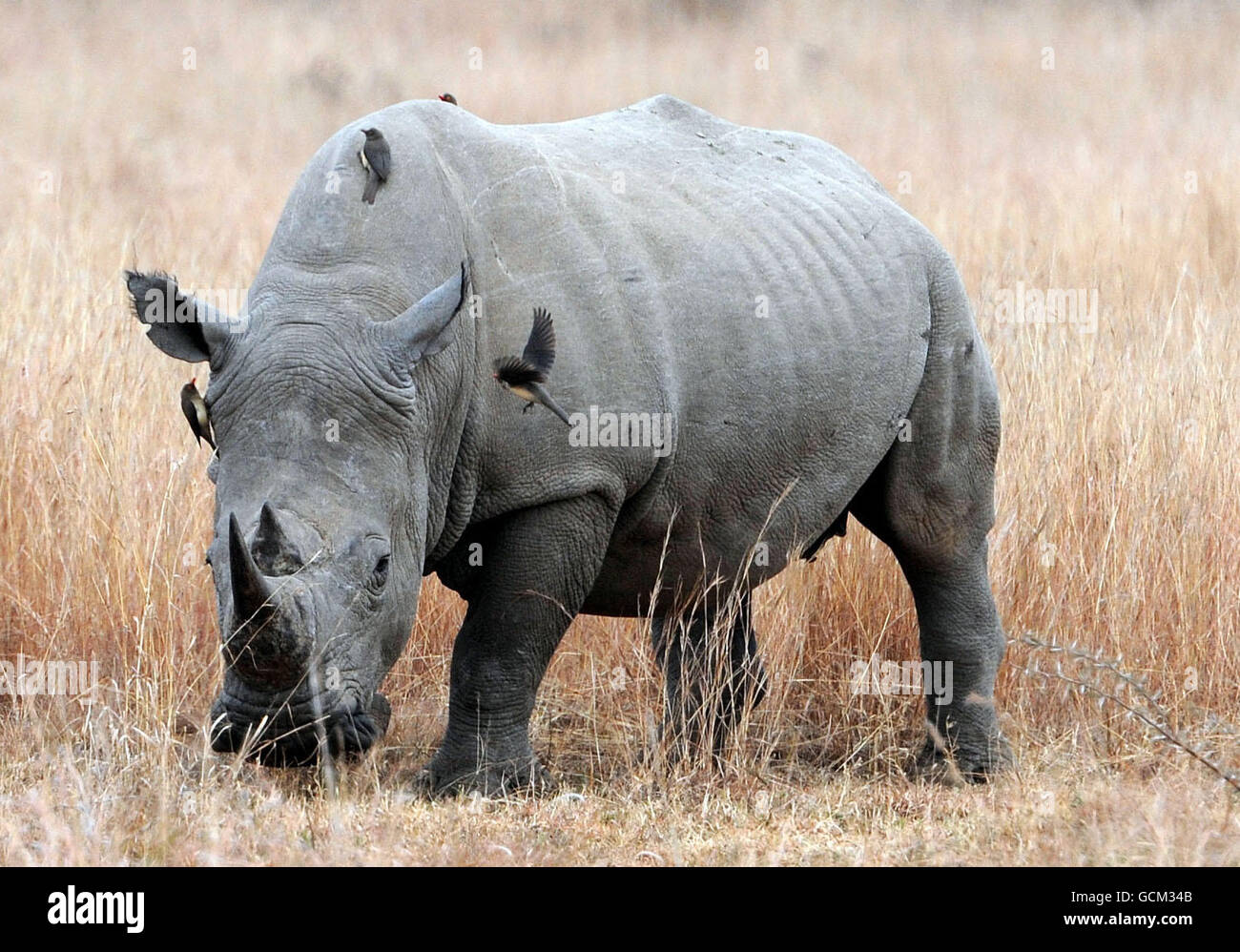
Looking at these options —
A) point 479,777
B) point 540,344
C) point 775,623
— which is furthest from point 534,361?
point 775,623

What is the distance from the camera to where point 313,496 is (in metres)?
4.19

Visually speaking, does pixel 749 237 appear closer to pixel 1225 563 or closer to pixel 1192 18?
pixel 1225 563

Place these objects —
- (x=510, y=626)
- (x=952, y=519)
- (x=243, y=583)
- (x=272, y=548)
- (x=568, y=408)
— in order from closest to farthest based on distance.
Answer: (x=243, y=583) < (x=272, y=548) < (x=568, y=408) < (x=510, y=626) < (x=952, y=519)

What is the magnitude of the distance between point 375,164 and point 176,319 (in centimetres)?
68

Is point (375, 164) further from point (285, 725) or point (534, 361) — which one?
point (285, 725)

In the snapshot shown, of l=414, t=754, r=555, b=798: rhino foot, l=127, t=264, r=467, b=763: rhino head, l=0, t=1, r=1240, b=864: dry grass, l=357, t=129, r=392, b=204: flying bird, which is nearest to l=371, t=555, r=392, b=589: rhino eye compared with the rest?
l=127, t=264, r=467, b=763: rhino head

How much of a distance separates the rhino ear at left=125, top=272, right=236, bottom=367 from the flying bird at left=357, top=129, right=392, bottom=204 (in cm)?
53

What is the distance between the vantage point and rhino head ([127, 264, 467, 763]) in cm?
404

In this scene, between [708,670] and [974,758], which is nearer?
[708,670]

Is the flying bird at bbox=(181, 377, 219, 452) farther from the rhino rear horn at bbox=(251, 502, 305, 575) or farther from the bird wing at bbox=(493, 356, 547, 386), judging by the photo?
the bird wing at bbox=(493, 356, 547, 386)

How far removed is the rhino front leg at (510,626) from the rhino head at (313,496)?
0.40m
